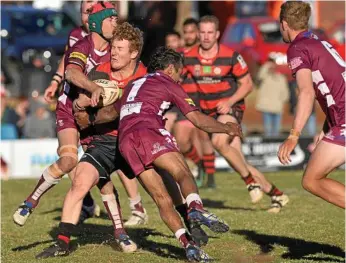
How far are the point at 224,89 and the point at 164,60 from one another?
478 centimetres

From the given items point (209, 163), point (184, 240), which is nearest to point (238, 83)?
point (209, 163)

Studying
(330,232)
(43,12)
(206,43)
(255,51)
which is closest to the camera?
(330,232)

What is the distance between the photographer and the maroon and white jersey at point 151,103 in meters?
9.23

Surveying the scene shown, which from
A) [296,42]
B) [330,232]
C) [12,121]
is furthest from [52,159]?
[296,42]

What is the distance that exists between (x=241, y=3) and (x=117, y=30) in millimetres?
22976

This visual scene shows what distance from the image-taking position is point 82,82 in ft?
32.4

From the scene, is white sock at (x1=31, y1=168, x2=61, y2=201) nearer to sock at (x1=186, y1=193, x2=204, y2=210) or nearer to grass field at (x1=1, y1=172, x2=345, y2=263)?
grass field at (x1=1, y1=172, x2=345, y2=263)

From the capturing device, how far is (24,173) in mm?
19906

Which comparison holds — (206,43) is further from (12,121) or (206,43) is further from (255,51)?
(255,51)

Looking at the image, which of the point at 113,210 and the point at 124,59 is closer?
the point at 124,59

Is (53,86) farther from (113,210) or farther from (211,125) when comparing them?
(211,125)

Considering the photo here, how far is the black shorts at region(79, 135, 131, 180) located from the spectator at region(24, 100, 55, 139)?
11351 mm

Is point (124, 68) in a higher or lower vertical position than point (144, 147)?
higher

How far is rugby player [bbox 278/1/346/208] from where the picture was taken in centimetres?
872
